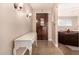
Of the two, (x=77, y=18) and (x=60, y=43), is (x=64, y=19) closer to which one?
(x=77, y=18)

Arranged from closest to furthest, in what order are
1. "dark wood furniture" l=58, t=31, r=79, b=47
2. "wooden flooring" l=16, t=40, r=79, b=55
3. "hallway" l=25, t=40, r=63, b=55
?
"wooden flooring" l=16, t=40, r=79, b=55, "hallway" l=25, t=40, r=63, b=55, "dark wood furniture" l=58, t=31, r=79, b=47

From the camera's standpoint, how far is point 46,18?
3795 millimetres

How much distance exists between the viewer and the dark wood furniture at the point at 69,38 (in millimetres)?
3783

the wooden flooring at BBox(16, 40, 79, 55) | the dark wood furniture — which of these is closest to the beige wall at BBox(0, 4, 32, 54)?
the wooden flooring at BBox(16, 40, 79, 55)

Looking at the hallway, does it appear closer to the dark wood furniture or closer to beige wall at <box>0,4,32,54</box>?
beige wall at <box>0,4,32,54</box>

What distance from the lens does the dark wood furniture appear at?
3783 mm

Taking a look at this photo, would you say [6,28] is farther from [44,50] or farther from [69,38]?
[69,38]

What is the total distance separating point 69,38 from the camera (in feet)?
13.5

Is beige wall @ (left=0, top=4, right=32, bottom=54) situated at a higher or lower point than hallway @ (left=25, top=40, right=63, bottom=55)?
higher

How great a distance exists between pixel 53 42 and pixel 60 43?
350 millimetres

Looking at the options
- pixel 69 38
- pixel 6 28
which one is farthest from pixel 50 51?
pixel 6 28
